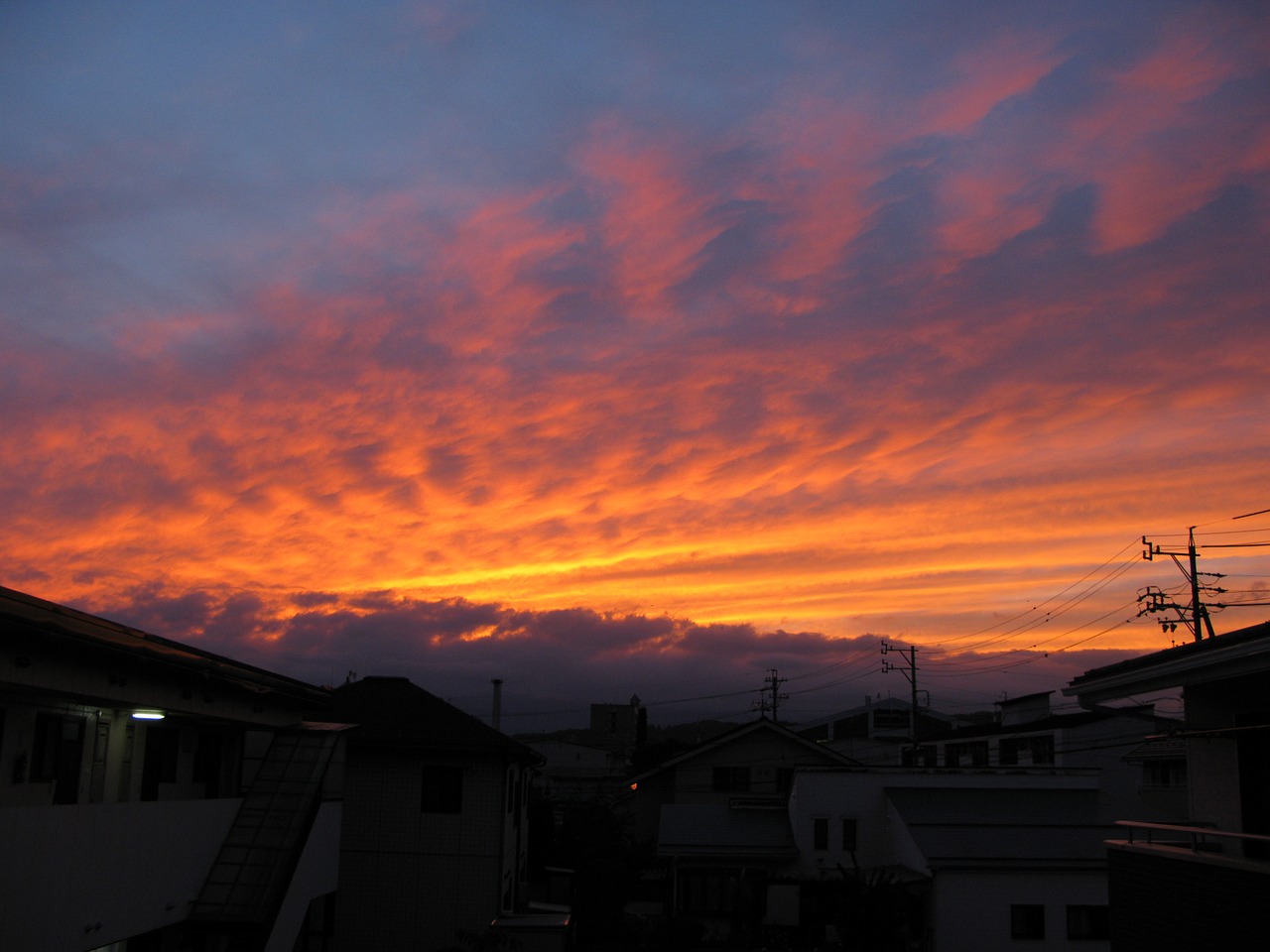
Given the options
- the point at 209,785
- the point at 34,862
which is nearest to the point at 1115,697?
the point at 34,862

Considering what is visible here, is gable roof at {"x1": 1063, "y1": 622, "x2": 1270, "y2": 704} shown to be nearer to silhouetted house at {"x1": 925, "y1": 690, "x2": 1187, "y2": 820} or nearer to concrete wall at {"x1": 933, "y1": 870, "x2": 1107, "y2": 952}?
silhouetted house at {"x1": 925, "y1": 690, "x2": 1187, "y2": 820}

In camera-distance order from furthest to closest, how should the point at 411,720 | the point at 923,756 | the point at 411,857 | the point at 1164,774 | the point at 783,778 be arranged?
1. the point at 923,756
2. the point at 783,778
3. the point at 1164,774
4. the point at 411,720
5. the point at 411,857

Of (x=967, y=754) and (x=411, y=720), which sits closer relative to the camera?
(x=411, y=720)

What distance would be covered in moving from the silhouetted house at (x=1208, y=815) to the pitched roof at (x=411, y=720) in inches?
666

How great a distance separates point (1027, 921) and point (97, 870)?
2520 centimetres

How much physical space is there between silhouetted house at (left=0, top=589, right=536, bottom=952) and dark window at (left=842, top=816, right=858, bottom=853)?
46.3ft

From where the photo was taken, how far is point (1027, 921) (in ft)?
91.9

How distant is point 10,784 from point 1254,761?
45.4 ft

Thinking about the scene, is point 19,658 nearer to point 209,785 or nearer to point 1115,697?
point 209,785

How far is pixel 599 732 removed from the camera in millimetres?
104688

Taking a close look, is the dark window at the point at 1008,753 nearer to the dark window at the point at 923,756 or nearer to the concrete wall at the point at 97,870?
the dark window at the point at 923,756

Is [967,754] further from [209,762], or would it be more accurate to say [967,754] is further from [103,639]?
[103,639]

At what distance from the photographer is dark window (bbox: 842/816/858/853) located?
3544 centimetres

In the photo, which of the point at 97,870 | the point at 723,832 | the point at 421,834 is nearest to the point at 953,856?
the point at 723,832
